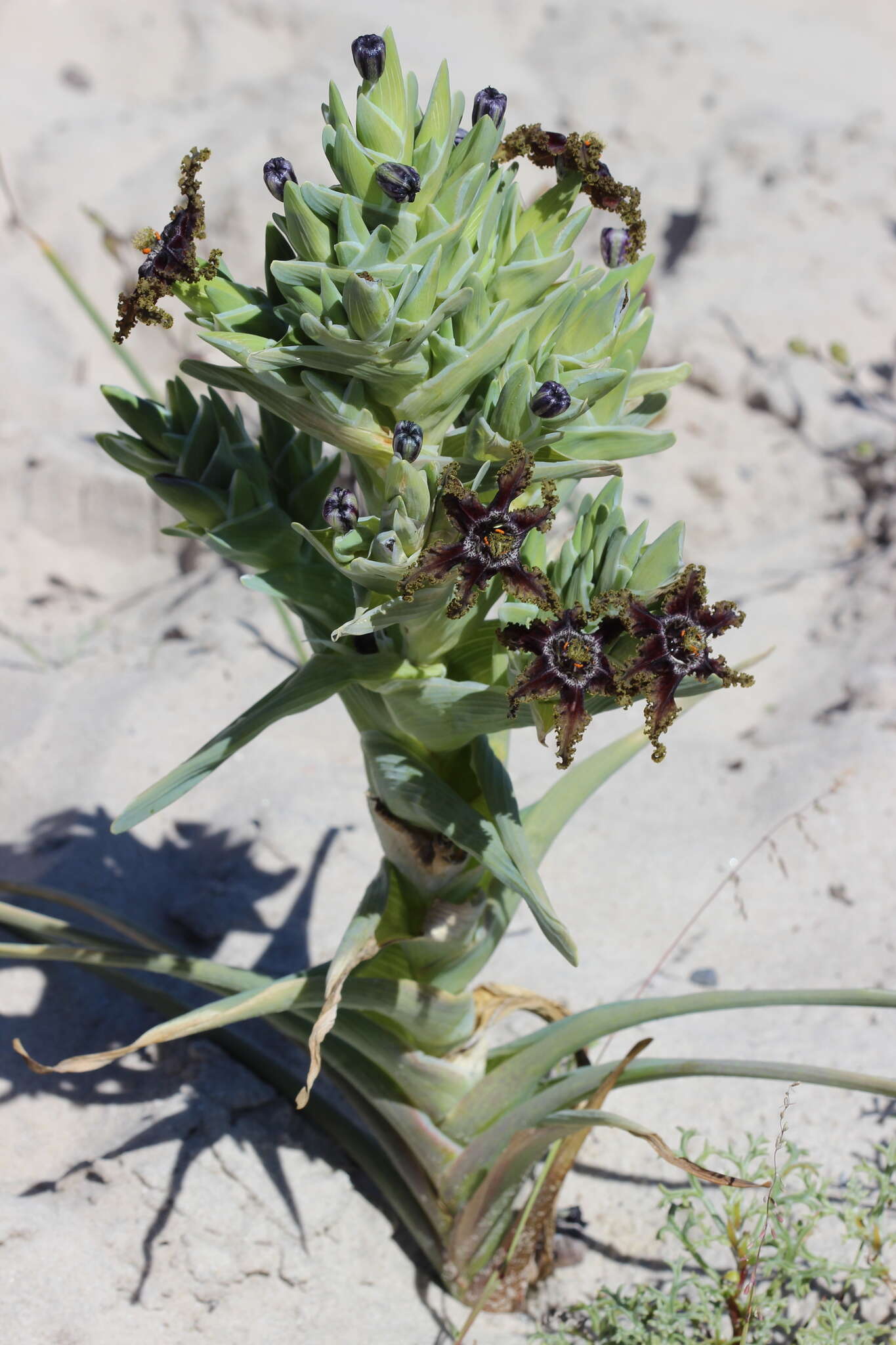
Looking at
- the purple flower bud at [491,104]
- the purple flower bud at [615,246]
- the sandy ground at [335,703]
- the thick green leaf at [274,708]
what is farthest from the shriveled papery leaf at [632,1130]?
the purple flower bud at [491,104]

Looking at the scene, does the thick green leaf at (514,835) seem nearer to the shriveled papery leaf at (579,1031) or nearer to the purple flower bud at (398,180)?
the shriveled papery leaf at (579,1031)

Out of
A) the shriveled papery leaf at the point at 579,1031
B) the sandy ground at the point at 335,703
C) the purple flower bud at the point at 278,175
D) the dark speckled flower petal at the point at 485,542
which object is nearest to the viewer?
the dark speckled flower petal at the point at 485,542

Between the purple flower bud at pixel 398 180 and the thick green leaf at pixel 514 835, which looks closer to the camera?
the purple flower bud at pixel 398 180

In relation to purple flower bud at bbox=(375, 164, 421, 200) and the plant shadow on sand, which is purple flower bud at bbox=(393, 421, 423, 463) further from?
the plant shadow on sand

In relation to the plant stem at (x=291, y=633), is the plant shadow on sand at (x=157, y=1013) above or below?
below

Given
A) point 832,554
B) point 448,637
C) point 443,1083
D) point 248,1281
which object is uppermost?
point 832,554

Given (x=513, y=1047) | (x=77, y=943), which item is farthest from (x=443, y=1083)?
(x=77, y=943)

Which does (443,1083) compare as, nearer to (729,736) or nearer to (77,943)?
(77,943)

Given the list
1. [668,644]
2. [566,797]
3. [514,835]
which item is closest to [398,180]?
[668,644]
